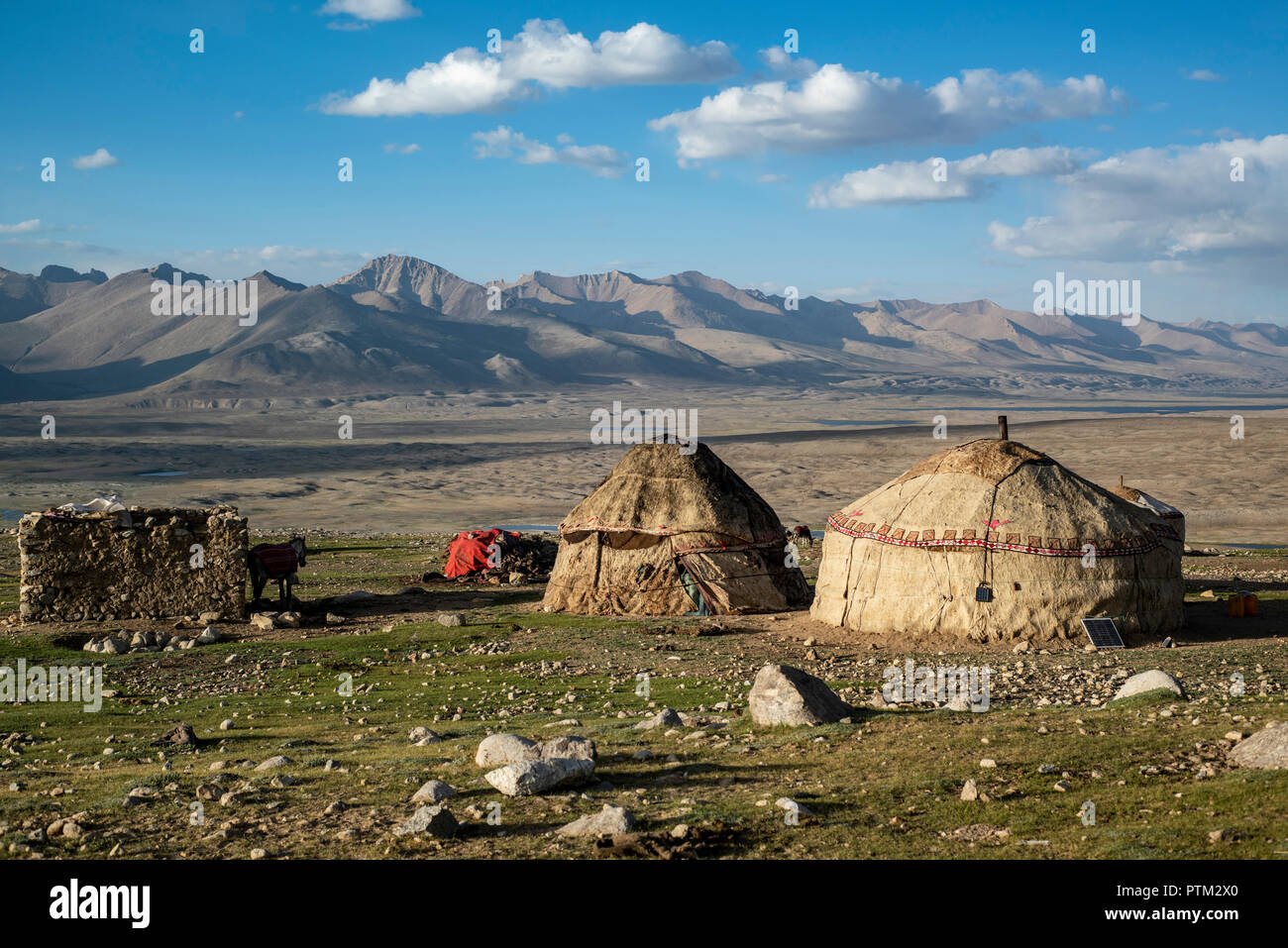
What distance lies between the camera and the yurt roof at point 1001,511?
2006 centimetres

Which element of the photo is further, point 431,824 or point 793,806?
point 793,806

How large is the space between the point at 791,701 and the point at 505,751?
3.37m

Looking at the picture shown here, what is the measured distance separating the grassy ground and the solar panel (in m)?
0.81

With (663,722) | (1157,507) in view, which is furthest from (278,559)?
(1157,507)

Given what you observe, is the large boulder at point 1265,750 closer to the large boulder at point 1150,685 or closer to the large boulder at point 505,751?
the large boulder at point 1150,685

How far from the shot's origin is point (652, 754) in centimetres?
1148

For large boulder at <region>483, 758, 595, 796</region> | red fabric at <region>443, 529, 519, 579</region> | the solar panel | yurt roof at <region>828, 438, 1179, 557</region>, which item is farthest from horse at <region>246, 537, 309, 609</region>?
the solar panel

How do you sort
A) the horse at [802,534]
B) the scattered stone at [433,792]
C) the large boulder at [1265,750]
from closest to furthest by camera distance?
1. the large boulder at [1265,750]
2. the scattered stone at [433,792]
3. the horse at [802,534]

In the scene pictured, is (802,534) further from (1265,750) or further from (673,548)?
(1265,750)

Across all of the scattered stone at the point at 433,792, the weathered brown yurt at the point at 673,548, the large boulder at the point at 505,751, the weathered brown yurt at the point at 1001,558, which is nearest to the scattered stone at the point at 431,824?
the scattered stone at the point at 433,792

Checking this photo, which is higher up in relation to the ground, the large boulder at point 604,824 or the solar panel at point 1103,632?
the large boulder at point 604,824

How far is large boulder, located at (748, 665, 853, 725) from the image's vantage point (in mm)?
12641

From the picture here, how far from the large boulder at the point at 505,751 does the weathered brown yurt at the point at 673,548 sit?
13.2m
